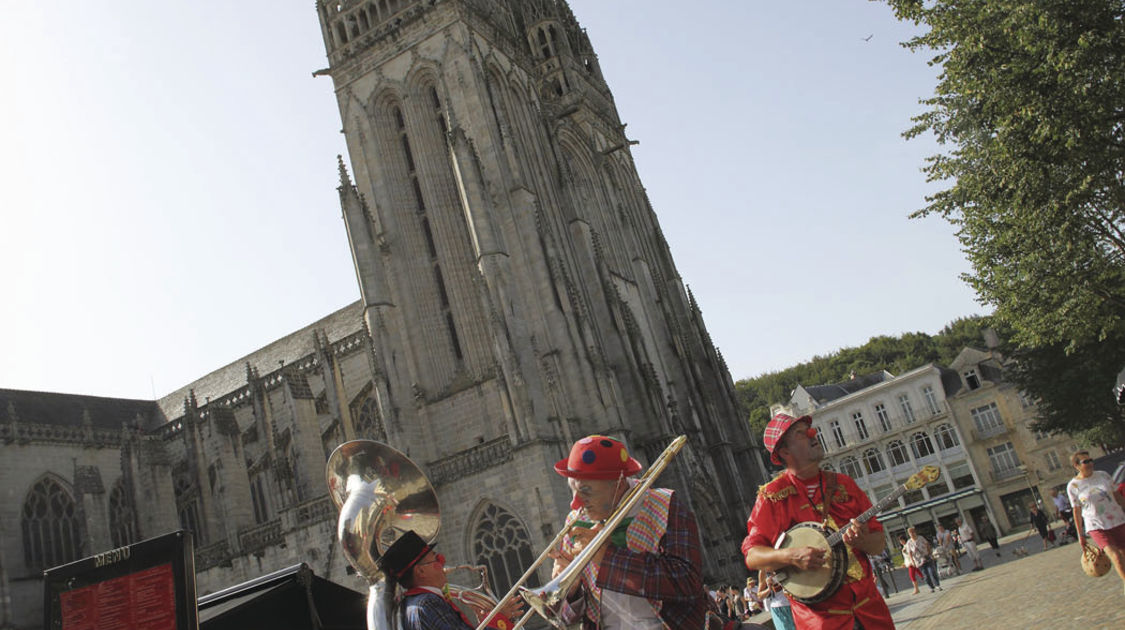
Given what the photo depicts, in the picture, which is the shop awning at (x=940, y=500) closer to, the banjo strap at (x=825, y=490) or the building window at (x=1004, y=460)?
the building window at (x=1004, y=460)

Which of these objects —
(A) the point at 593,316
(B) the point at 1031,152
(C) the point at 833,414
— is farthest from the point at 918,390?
(B) the point at 1031,152

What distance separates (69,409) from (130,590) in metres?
35.1

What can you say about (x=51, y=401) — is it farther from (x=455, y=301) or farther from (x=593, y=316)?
→ (x=593, y=316)

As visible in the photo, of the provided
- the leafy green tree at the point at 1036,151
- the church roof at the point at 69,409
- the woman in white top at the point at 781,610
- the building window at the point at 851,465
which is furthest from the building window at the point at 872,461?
the woman in white top at the point at 781,610

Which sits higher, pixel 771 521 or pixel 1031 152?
pixel 1031 152

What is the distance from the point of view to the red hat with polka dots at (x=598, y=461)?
3.71 metres

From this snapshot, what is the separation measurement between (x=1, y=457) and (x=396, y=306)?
15.9 m

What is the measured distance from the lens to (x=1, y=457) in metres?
29.4

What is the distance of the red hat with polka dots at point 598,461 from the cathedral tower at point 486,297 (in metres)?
17.4

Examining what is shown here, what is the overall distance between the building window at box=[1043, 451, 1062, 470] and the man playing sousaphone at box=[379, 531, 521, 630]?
154 ft

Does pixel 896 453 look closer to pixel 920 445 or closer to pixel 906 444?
pixel 906 444

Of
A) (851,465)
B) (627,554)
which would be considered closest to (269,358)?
(851,465)

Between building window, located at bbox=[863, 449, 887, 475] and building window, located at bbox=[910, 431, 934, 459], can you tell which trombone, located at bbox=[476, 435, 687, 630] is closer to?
building window, located at bbox=[910, 431, 934, 459]

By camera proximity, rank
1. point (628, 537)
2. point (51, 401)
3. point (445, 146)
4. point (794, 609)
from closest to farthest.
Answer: point (628, 537) → point (794, 609) → point (445, 146) → point (51, 401)
